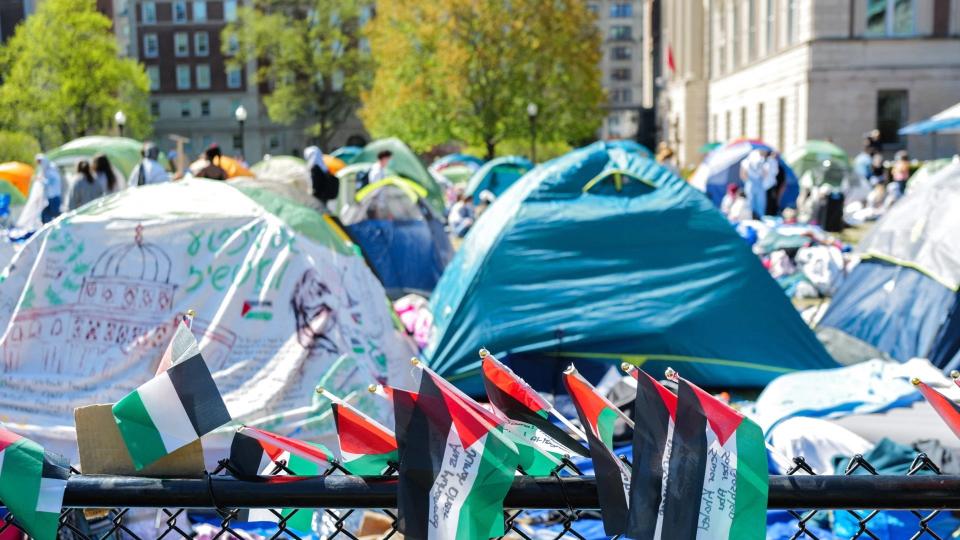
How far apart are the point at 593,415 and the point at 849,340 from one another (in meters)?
6.36

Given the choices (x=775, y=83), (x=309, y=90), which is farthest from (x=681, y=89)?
(x=309, y=90)

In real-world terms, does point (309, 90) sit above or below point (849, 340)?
above

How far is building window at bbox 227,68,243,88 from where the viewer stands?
6656cm

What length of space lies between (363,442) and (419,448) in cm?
14

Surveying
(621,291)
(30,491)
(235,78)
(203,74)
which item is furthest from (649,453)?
(203,74)

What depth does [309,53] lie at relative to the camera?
6022cm

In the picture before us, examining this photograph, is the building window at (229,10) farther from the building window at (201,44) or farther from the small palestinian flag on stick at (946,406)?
the small palestinian flag on stick at (946,406)

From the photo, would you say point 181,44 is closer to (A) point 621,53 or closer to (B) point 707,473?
(A) point 621,53

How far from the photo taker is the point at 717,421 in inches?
74.7

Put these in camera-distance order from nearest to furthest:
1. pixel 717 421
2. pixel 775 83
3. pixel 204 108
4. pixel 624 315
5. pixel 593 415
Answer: pixel 717 421
pixel 593 415
pixel 624 315
pixel 775 83
pixel 204 108

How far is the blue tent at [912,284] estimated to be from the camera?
23.3ft

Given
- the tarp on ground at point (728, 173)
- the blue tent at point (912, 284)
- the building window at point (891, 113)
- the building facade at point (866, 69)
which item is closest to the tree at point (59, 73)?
the building facade at point (866, 69)

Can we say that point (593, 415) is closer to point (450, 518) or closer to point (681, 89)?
point (450, 518)

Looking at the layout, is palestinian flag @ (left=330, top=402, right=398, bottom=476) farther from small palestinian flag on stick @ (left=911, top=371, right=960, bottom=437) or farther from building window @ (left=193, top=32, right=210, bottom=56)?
building window @ (left=193, top=32, right=210, bottom=56)
